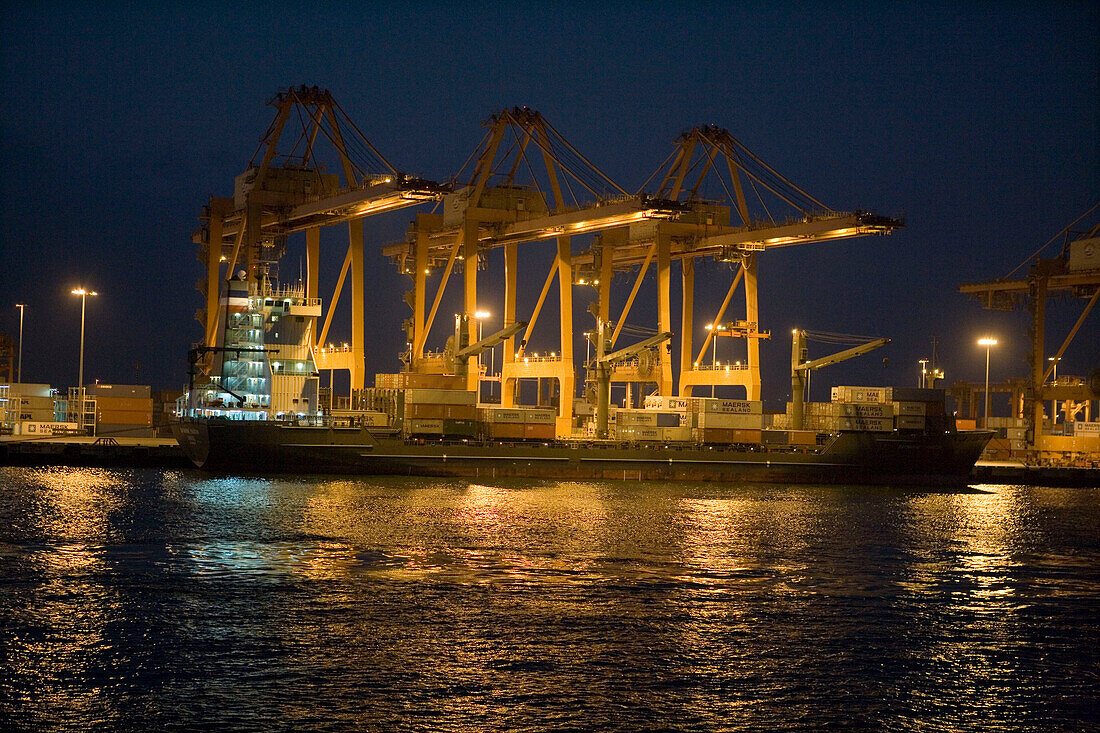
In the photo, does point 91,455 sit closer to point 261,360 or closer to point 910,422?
point 261,360

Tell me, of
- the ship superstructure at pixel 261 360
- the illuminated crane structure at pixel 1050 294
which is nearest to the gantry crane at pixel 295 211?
the ship superstructure at pixel 261 360

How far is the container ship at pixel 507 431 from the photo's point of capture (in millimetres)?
47281

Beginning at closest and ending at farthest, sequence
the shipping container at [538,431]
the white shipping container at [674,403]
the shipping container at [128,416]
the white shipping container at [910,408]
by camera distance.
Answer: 1. the shipping container at [538,431]
2. the white shipping container at [910,408]
3. the white shipping container at [674,403]
4. the shipping container at [128,416]

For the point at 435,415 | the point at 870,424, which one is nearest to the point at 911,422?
the point at 870,424

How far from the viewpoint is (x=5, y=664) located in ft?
53.3

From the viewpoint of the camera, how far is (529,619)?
65.8ft

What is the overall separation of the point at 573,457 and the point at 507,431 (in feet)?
9.96

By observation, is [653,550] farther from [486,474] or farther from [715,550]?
[486,474]

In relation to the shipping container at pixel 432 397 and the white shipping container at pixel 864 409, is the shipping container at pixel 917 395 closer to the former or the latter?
the white shipping container at pixel 864 409

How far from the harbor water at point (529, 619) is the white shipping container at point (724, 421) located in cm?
1309

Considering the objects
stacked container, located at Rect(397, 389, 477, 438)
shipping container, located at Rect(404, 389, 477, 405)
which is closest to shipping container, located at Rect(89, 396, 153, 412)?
stacked container, located at Rect(397, 389, 477, 438)

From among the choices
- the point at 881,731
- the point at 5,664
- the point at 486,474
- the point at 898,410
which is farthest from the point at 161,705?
the point at 898,410

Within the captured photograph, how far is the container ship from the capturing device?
155 feet

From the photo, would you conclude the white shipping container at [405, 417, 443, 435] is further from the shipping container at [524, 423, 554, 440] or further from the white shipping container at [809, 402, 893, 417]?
the white shipping container at [809, 402, 893, 417]
